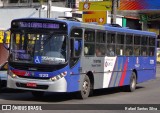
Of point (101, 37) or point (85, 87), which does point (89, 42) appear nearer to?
point (101, 37)

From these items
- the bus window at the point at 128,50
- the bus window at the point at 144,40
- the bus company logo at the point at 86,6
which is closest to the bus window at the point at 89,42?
the bus window at the point at 128,50

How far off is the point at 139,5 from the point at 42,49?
129 feet

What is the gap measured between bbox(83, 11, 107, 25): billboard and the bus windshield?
894 inches

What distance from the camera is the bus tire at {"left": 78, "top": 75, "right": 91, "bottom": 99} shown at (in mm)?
15964

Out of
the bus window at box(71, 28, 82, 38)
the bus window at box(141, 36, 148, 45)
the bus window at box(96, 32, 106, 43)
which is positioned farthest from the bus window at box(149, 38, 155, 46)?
the bus window at box(71, 28, 82, 38)

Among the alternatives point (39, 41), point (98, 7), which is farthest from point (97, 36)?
point (98, 7)

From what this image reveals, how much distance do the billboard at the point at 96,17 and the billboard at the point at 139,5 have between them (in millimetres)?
14818

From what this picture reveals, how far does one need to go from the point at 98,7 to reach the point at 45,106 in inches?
1636

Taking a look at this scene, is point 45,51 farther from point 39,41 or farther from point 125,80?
point 125,80

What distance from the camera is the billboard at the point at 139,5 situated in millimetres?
51750

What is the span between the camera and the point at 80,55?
51.6 ft

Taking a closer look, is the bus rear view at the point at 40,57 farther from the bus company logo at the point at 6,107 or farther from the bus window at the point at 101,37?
the bus window at the point at 101,37

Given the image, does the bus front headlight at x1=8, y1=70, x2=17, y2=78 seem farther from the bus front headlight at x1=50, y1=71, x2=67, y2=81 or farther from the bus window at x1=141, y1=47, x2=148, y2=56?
the bus window at x1=141, y1=47, x2=148, y2=56

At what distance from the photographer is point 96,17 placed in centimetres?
3844
